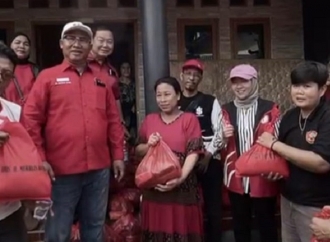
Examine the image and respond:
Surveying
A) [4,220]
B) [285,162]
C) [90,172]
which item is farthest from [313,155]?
[4,220]

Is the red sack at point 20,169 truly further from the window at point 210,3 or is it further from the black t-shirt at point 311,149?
the window at point 210,3

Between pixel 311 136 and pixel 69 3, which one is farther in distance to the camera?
pixel 69 3

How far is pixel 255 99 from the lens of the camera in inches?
203

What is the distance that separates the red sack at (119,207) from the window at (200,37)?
250cm

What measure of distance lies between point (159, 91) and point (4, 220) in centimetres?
182

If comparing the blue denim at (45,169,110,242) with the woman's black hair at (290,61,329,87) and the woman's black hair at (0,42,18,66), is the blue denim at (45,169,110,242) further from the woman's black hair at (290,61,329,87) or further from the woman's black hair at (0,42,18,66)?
the woman's black hair at (290,61,329,87)

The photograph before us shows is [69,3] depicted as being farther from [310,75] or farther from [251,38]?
[310,75]

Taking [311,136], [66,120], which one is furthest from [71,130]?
[311,136]

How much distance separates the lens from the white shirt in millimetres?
3617

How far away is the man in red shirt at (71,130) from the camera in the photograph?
4496mm

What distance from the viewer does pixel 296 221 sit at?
13.7 ft

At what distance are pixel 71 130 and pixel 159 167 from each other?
74 cm

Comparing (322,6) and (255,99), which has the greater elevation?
(322,6)

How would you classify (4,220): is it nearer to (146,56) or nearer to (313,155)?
(313,155)
